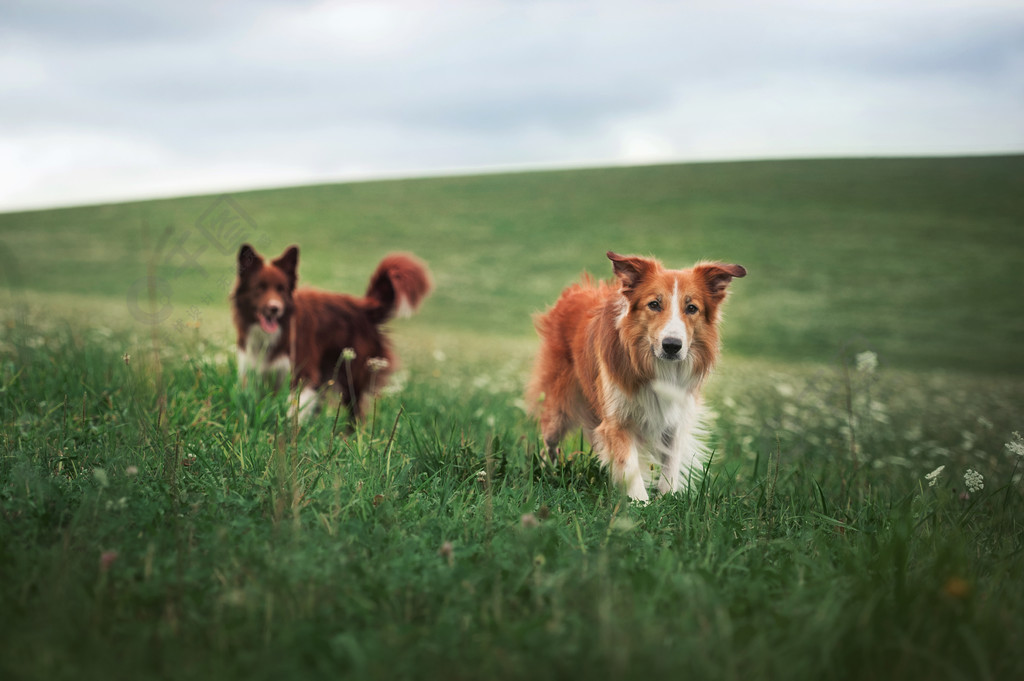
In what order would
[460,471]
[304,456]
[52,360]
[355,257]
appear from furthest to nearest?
[355,257] < [52,360] < [460,471] < [304,456]

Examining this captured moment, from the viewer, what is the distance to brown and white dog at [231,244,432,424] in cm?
→ 546

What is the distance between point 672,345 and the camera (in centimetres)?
369

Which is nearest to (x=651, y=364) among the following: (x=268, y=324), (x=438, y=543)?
(x=438, y=543)

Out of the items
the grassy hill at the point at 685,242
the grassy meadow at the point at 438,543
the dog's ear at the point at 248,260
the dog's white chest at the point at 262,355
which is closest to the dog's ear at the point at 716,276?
the grassy meadow at the point at 438,543

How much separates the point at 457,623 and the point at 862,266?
25.0m

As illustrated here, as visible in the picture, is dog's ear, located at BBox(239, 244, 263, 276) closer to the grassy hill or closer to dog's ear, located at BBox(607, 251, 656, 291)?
dog's ear, located at BBox(607, 251, 656, 291)

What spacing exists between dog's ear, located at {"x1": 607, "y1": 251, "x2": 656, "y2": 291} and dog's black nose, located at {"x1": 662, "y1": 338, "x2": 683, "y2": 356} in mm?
440

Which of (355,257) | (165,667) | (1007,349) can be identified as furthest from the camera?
(355,257)

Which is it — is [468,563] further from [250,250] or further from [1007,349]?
[1007,349]

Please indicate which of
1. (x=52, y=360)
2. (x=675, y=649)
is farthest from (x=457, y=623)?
(x=52, y=360)

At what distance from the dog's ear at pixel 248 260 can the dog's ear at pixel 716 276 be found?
10.4 ft

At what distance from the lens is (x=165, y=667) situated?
1906mm

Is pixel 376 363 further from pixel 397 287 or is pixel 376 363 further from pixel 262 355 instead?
pixel 397 287

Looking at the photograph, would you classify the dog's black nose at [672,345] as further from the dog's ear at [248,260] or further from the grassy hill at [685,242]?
the grassy hill at [685,242]
